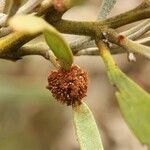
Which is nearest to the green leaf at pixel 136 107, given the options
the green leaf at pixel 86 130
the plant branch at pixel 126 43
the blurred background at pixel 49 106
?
the plant branch at pixel 126 43

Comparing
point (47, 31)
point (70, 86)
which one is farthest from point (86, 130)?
point (47, 31)

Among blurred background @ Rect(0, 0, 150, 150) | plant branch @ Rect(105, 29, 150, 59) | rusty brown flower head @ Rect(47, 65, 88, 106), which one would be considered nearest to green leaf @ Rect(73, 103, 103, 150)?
rusty brown flower head @ Rect(47, 65, 88, 106)

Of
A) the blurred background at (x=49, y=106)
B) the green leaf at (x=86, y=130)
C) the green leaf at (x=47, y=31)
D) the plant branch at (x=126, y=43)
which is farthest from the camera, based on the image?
the blurred background at (x=49, y=106)

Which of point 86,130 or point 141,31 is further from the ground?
point 141,31

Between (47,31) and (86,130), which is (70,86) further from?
(47,31)

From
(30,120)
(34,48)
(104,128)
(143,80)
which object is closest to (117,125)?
(104,128)

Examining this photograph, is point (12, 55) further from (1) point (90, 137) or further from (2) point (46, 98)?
(2) point (46, 98)

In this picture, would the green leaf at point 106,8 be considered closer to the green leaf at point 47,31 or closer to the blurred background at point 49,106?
the green leaf at point 47,31
